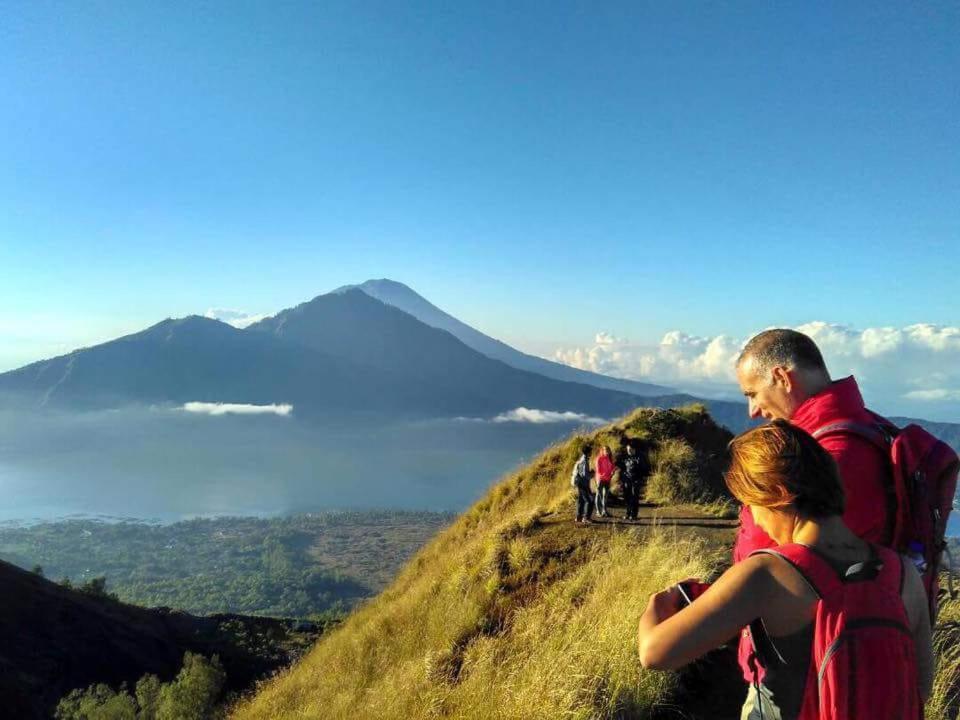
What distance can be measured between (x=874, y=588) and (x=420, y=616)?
26.1 ft

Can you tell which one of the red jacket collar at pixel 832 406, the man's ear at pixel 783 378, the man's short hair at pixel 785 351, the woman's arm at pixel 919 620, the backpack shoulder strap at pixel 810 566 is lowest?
the woman's arm at pixel 919 620

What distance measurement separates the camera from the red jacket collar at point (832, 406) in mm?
2352

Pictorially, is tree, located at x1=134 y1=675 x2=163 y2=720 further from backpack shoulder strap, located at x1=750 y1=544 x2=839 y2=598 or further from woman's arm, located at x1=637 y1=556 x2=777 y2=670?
backpack shoulder strap, located at x1=750 y1=544 x2=839 y2=598

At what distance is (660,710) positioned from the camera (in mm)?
3973

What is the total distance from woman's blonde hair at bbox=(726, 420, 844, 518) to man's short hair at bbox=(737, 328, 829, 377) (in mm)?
881

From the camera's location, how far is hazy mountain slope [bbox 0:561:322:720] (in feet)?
161

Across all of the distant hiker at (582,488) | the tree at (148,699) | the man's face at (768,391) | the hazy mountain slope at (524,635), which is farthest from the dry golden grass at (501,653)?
the tree at (148,699)

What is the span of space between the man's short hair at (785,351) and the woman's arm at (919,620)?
973mm

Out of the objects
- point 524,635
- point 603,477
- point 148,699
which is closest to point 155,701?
point 148,699

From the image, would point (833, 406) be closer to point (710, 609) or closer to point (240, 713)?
point (710, 609)

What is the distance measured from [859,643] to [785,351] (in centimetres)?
131

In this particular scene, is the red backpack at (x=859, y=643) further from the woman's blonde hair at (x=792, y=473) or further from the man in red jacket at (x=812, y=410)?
the man in red jacket at (x=812, y=410)

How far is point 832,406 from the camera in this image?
238 centimetres

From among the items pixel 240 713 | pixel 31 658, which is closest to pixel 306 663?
pixel 240 713
